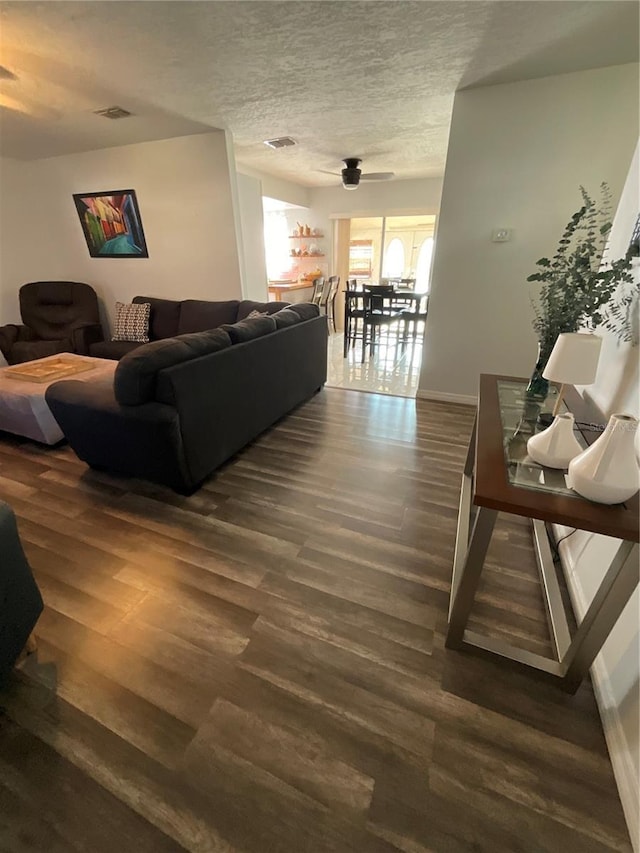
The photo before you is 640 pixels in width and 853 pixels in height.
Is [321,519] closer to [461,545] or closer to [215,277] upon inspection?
[461,545]

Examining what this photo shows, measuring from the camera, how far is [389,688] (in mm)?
1139

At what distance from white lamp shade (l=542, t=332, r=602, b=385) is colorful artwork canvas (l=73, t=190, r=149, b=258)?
4443mm

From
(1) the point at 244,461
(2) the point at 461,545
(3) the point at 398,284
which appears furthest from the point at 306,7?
(3) the point at 398,284

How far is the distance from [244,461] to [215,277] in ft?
8.09

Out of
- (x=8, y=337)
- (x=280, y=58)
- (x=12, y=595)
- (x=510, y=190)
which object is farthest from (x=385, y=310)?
(x=12, y=595)

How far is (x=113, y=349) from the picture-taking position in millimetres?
3656

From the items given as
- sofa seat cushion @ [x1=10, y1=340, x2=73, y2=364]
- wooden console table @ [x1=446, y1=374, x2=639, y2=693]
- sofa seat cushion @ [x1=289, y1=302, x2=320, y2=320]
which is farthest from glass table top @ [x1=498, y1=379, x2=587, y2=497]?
sofa seat cushion @ [x1=10, y1=340, x2=73, y2=364]

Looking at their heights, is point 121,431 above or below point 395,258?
below

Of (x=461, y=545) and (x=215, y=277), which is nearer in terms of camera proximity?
(x=461, y=545)

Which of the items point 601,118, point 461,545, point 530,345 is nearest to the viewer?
point 461,545

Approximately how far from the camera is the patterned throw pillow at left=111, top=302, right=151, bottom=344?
3.88 metres

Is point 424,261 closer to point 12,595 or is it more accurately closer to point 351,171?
point 351,171

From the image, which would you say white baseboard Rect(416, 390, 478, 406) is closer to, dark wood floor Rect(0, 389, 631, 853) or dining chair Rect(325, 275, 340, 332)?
dark wood floor Rect(0, 389, 631, 853)

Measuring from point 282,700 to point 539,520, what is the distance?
1.04m
